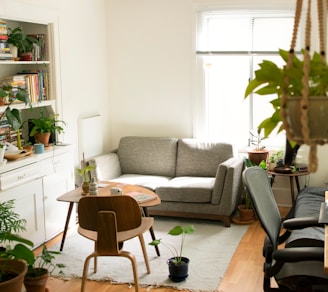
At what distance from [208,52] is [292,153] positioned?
1483 millimetres

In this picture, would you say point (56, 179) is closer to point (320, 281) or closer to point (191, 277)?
point (191, 277)

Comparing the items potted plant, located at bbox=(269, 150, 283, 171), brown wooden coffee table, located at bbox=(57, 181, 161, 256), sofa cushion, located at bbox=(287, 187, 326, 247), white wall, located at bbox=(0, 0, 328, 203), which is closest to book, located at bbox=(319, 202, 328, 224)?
sofa cushion, located at bbox=(287, 187, 326, 247)

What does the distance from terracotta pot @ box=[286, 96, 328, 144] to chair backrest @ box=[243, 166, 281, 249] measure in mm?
1781

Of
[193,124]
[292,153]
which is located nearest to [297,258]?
[292,153]

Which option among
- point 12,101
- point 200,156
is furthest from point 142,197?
point 200,156

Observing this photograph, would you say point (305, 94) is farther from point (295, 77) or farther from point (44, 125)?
point (44, 125)

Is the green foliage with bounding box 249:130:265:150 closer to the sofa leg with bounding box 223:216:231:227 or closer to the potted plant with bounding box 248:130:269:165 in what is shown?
the potted plant with bounding box 248:130:269:165

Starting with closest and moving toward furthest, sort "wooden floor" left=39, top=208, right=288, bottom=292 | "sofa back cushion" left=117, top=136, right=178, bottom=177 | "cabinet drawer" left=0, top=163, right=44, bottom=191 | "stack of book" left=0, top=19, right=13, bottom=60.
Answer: "wooden floor" left=39, top=208, right=288, bottom=292 < "cabinet drawer" left=0, top=163, right=44, bottom=191 < "stack of book" left=0, top=19, right=13, bottom=60 < "sofa back cushion" left=117, top=136, right=178, bottom=177

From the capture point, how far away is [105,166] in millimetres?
6238

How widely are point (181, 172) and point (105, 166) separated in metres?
0.84

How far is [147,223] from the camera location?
→ 14.5 feet

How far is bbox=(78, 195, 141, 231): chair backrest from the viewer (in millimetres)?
3934

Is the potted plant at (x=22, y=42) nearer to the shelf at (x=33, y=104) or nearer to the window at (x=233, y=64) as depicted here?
the shelf at (x=33, y=104)

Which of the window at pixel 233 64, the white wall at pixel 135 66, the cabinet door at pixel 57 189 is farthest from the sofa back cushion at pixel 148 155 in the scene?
the cabinet door at pixel 57 189
